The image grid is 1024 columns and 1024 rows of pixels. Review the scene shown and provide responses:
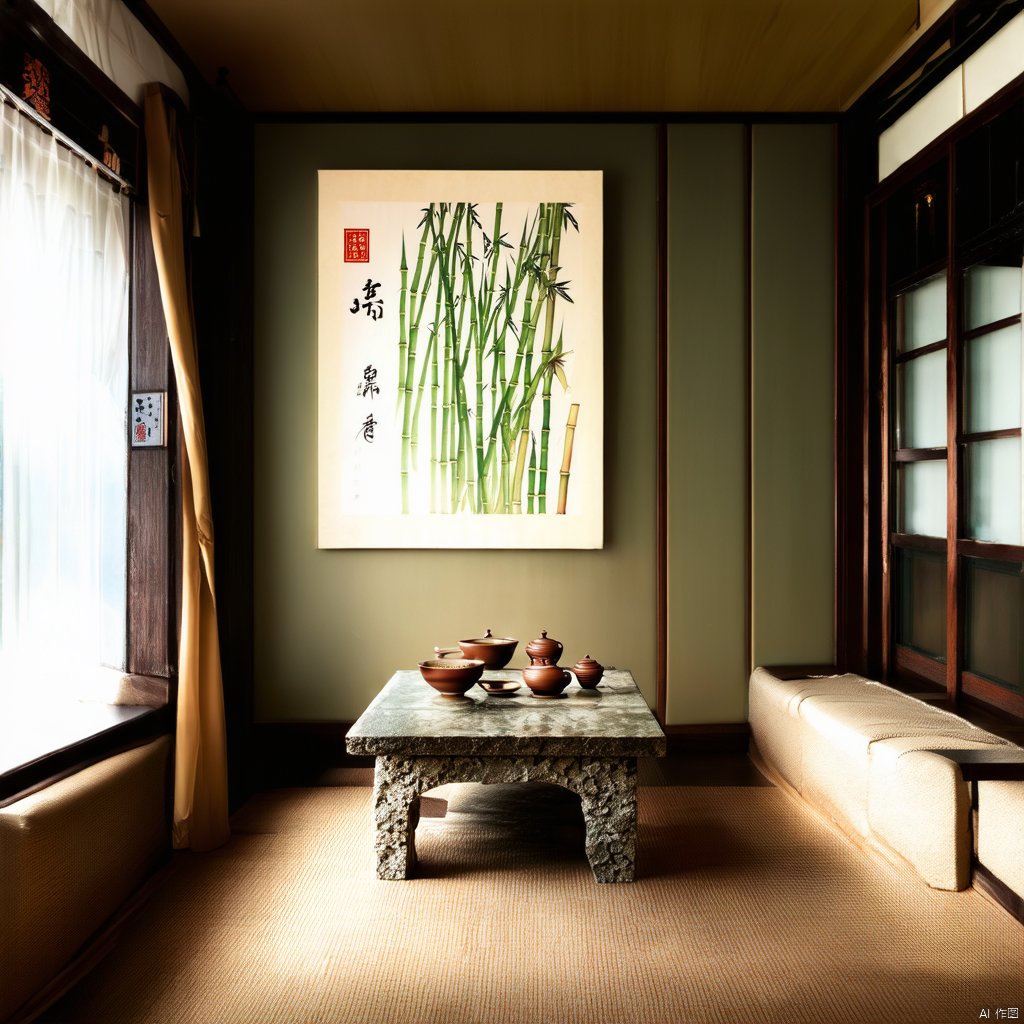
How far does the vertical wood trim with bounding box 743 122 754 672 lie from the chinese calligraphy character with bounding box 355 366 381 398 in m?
1.56

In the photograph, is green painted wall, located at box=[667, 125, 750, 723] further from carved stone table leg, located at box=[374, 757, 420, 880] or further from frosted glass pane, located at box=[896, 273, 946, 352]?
carved stone table leg, located at box=[374, 757, 420, 880]

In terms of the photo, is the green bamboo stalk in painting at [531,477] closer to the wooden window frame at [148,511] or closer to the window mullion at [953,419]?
Answer: the wooden window frame at [148,511]

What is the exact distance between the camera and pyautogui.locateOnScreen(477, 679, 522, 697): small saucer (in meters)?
2.82

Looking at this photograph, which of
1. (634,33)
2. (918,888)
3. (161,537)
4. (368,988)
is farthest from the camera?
(634,33)

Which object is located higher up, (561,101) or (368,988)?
(561,101)

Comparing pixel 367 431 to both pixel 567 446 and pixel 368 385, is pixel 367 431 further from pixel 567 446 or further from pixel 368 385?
pixel 567 446

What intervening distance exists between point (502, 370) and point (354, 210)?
3.00ft

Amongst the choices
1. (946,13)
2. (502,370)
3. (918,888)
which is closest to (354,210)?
(502,370)

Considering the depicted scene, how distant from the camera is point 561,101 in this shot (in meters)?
3.56

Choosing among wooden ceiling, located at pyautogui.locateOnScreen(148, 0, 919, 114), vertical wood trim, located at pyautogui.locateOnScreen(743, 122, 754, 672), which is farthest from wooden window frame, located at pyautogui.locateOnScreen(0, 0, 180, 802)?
vertical wood trim, located at pyautogui.locateOnScreen(743, 122, 754, 672)

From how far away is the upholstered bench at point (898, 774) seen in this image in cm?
225

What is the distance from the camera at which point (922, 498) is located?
10.7 ft

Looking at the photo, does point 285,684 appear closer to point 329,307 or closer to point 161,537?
point 161,537

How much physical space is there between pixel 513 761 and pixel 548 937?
452 mm
